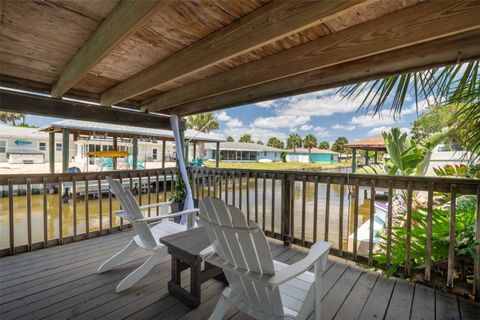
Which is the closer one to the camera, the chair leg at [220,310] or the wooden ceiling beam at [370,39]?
the wooden ceiling beam at [370,39]

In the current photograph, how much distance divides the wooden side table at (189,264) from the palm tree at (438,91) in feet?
7.25

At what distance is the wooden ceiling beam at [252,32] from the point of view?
1.52 meters

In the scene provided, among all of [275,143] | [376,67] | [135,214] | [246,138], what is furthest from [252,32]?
[275,143]

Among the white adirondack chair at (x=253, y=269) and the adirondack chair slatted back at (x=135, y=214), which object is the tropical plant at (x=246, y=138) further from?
the white adirondack chair at (x=253, y=269)

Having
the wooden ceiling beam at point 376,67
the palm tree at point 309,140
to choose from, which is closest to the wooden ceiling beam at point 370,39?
the wooden ceiling beam at point 376,67

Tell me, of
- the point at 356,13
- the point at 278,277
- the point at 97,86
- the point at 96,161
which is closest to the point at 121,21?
the point at 356,13

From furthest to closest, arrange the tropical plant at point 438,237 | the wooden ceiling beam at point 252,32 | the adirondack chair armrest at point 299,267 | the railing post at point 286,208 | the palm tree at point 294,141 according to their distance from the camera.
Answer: the palm tree at point 294,141 < the railing post at point 286,208 < the tropical plant at point 438,237 < the wooden ceiling beam at point 252,32 < the adirondack chair armrest at point 299,267

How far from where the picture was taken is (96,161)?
16.1m

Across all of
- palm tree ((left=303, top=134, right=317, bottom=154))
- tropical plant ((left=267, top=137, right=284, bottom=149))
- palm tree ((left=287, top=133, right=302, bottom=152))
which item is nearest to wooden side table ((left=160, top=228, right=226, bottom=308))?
palm tree ((left=303, top=134, right=317, bottom=154))

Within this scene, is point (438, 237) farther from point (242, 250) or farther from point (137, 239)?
point (137, 239)

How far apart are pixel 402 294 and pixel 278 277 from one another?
167 cm

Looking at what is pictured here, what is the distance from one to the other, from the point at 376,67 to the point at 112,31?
227 cm

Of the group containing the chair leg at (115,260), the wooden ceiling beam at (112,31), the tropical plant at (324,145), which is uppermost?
the tropical plant at (324,145)

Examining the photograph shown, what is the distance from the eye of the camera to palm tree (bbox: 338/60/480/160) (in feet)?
6.65
